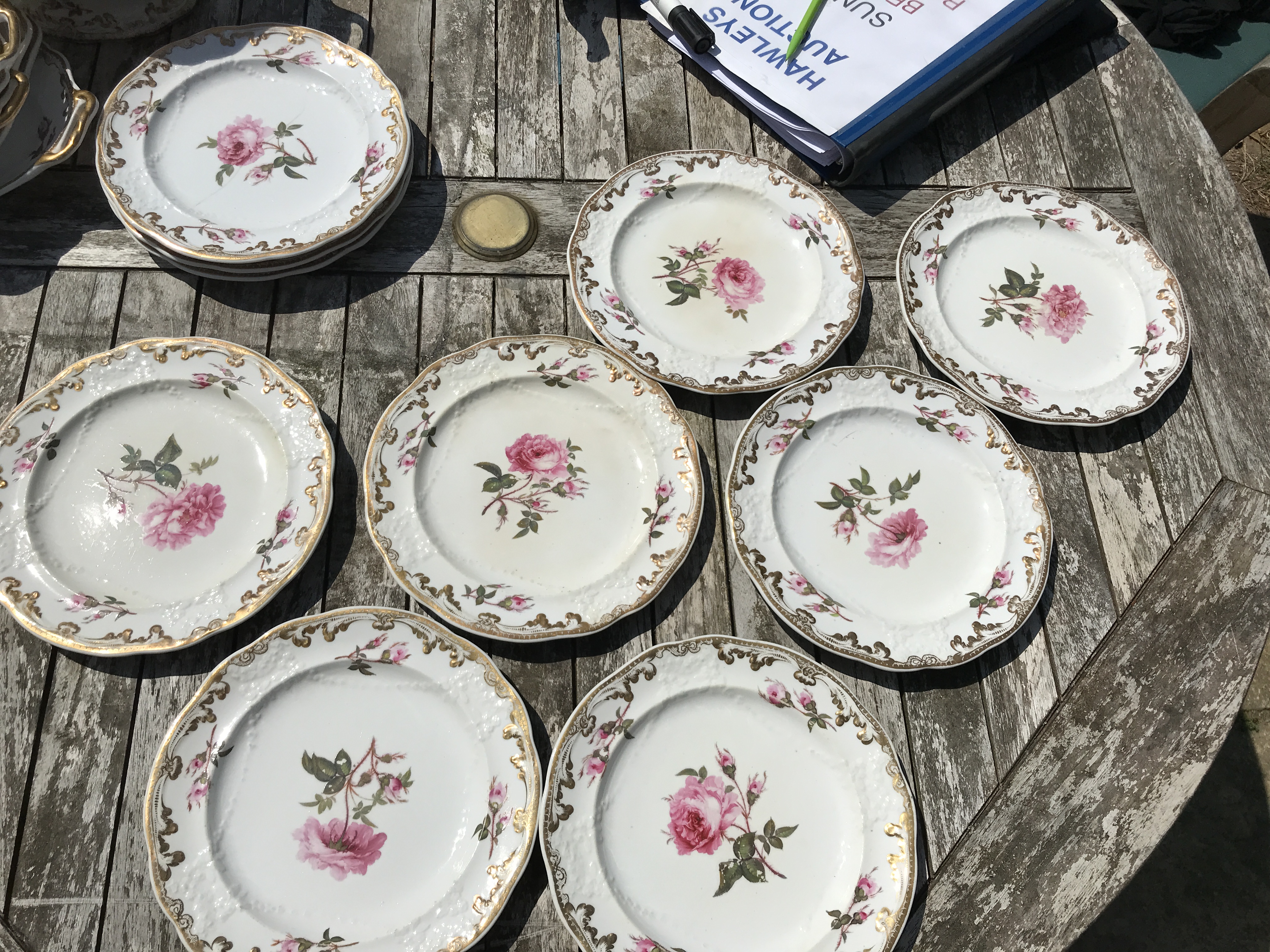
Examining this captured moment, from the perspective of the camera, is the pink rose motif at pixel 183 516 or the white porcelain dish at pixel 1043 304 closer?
the pink rose motif at pixel 183 516

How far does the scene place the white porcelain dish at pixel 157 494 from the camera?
3.48 feet

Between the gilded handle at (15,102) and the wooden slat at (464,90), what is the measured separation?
1.98 feet

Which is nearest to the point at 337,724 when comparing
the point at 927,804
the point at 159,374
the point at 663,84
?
the point at 159,374

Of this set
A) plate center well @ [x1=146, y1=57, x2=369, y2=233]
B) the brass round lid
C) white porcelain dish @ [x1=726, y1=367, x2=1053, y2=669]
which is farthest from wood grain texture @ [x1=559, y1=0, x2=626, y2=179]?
white porcelain dish @ [x1=726, y1=367, x2=1053, y2=669]

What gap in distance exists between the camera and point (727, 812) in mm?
1058

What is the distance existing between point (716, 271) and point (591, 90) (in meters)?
0.47

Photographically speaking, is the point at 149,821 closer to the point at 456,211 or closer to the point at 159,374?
the point at 159,374

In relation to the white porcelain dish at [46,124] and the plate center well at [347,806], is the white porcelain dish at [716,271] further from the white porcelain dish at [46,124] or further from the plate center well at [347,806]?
the white porcelain dish at [46,124]

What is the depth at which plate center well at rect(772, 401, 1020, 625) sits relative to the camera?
1.17 m

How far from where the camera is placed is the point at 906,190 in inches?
57.6

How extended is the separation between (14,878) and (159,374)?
693 millimetres

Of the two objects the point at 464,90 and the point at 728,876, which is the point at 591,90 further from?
the point at 728,876

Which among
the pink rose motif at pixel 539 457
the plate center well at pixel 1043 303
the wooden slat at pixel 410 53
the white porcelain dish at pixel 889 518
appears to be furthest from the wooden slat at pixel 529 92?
the plate center well at pixel 1043 303

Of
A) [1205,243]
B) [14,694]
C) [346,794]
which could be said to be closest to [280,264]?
[14,694]
